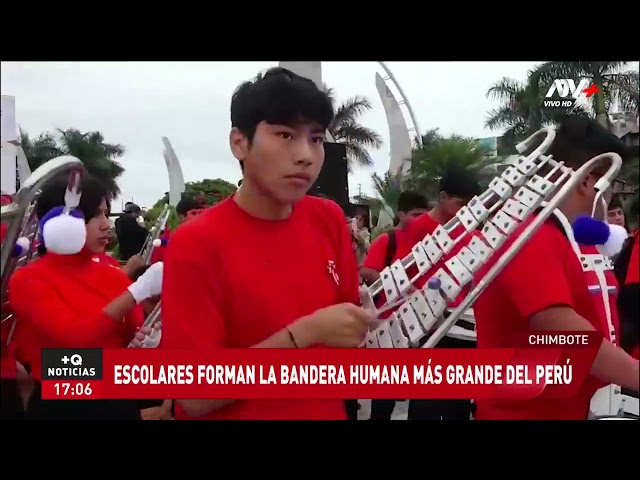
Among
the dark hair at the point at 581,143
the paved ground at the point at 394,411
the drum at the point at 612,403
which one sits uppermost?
the dark hair at the point at 581,143

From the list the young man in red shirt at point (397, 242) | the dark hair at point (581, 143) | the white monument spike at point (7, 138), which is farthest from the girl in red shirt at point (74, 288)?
the dark hair at point (581, 143)

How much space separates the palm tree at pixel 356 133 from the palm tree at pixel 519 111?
0.41 m

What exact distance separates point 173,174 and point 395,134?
0.76 metres

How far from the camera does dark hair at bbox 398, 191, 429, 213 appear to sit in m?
2.25

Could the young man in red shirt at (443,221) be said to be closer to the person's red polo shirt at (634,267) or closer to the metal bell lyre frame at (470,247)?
the metal bell lyre frame at (470,247)

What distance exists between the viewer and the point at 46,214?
2248mm

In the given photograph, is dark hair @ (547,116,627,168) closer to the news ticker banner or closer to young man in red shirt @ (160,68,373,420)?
the news ticker banner

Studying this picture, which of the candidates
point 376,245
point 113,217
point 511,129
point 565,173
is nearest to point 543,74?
point 511,129

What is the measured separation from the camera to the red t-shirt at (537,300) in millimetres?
1970

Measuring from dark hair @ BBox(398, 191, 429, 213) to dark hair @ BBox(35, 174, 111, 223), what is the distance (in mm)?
995

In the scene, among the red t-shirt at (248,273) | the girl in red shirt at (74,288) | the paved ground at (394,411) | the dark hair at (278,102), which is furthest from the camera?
the paved ground at (394,411)

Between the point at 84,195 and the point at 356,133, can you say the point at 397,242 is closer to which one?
the point at 356,133

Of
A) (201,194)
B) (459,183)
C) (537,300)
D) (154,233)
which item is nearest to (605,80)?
(459,183)

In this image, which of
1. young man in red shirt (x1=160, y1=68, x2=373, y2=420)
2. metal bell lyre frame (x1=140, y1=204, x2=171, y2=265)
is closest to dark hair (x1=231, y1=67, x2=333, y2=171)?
young man in red shirt (x1=160, y1=68, x2=373, y2=420)
